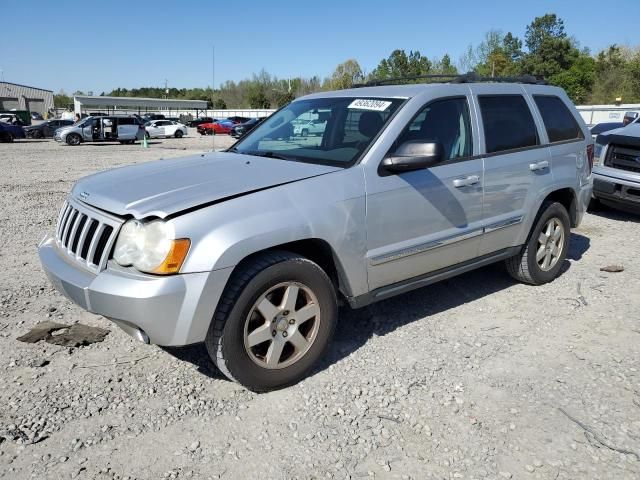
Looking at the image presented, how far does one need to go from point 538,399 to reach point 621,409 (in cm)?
45

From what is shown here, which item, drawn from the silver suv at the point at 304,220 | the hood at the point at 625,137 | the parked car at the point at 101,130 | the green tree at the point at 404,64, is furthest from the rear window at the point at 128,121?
the green tree at the point at 404,64

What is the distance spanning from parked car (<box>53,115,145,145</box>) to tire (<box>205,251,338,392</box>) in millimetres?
29886

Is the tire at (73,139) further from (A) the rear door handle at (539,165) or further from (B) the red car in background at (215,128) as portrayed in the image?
(A) the rear door handle at (539,165)

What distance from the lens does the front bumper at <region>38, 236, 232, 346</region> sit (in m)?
2.78

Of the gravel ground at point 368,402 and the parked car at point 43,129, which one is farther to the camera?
the parked car at point 43,129

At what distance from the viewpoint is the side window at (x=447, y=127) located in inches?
154

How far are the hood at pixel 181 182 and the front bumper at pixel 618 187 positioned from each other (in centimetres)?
595

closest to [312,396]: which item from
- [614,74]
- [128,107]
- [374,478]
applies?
[374,478]

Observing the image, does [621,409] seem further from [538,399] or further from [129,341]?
[129,341]

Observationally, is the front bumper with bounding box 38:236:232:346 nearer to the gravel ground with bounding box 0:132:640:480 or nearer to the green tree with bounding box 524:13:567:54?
the gravel ground with bounding box 0:132:640:480

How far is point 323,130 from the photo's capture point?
4.14 metres

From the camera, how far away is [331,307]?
3.41m

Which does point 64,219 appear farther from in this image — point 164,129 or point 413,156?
point 164,129

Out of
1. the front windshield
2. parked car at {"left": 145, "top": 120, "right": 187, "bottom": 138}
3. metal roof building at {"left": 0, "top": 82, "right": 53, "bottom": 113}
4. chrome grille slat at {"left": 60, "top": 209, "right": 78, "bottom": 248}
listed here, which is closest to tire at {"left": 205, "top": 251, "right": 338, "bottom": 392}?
the front windshield
